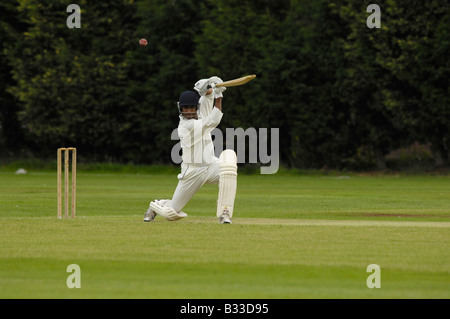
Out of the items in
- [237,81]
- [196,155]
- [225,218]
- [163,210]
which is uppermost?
[237,81]

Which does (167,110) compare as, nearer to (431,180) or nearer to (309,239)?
(431,180)

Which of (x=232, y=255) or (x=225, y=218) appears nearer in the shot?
(x=232, y=255)

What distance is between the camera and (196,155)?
14.5m

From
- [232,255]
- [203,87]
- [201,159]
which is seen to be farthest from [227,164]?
[232,255]

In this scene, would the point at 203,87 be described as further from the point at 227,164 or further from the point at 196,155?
the point at 227,164

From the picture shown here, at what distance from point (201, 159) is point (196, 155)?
10 centimetres

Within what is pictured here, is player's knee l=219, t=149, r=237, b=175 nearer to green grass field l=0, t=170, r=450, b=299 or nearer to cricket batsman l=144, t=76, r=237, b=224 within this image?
cricket batsman l=144, t=76, r=237, b=224

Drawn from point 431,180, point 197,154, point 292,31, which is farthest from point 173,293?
point 292,31

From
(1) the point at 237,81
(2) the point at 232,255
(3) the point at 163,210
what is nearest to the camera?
(2) the point at 232,255

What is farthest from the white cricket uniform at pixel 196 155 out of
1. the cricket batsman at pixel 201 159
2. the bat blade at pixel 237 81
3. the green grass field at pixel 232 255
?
the green grass field at pixel 232 255

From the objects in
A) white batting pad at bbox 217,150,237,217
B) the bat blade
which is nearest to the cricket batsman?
white batting pad at bbox 217,150,237,217

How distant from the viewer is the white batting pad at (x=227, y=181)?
14219mm
